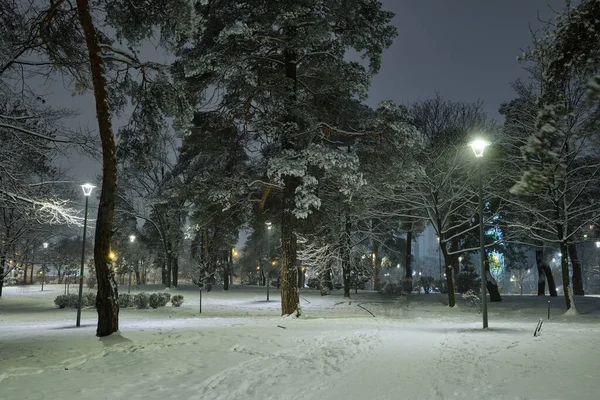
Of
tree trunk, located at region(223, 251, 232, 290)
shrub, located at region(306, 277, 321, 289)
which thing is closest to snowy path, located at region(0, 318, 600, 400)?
shrub, located at region(306, 277, 321, 289)

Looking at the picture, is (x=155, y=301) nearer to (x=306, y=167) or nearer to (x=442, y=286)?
(x=306, y=167)

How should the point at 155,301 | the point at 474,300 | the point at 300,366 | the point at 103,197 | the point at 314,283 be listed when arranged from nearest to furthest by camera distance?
the point at 300,366, the point at 103,197, the point at 474,300, the point at 155,301, the point at 314,283

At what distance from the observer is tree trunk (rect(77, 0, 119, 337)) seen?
10.0 meters

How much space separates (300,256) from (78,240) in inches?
1997

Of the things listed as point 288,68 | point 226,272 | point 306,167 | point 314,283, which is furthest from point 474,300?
point 226,272

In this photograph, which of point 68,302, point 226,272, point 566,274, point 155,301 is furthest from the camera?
point 226,272

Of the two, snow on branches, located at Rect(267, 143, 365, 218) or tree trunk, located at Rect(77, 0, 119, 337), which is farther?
snow on branches, located at Rect(267, 143, 365, 218)

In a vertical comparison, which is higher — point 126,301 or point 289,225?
point 289,225

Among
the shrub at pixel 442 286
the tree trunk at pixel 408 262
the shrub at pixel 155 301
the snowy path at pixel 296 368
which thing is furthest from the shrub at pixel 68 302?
the shrub at pixel 442 286

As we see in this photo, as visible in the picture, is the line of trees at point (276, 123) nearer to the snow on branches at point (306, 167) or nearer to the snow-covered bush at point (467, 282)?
the snow on branches at point (306, 167)

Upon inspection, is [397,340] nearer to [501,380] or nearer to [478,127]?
[501,380]

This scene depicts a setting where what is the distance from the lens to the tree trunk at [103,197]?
10039 millimetres

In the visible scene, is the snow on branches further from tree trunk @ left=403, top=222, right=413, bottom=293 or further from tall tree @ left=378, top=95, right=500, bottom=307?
tree trunk @ left=403, top=222, right=413, bottom=293

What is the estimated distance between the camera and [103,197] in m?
10.3
